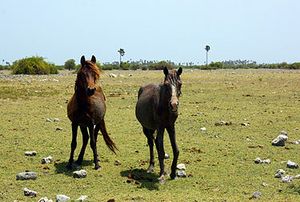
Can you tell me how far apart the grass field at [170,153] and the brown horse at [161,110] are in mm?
645

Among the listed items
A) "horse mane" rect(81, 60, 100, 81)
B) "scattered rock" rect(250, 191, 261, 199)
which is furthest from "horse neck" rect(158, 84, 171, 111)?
"scattered rock" rect(250, 191, 261, 199)

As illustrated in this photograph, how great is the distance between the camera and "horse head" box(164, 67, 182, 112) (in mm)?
10266

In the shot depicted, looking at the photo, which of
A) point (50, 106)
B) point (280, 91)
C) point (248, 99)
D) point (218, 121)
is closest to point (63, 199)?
point (218, 121)

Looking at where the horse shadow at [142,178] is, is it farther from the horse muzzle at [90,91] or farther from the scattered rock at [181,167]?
the horse muzzle at [90,91]

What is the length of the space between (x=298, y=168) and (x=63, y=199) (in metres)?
5.52

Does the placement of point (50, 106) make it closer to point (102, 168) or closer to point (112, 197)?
point (102, 168)

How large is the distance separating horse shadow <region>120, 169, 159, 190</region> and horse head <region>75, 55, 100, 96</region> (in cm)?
202

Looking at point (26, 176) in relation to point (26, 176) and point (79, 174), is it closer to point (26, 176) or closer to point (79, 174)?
point (26, 176)

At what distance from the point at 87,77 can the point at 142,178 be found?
8.82 feet

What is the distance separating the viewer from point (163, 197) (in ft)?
31.2

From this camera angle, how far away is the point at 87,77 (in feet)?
39.0

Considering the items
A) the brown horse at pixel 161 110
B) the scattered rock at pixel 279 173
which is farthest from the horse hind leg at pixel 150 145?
the scattered rock at pixel 279 173

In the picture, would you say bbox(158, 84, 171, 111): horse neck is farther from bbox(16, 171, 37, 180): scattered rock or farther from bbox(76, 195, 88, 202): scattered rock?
bbox(16, 171, 37, 180): scattered rock

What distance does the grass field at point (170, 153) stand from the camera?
9.98m
